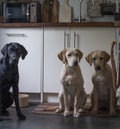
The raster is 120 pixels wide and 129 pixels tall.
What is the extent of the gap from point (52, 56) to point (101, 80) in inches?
38.9

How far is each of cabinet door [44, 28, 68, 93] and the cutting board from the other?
222mm

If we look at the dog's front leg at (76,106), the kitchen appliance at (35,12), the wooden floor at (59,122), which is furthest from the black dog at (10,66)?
the kitchen appliance at (35,12)

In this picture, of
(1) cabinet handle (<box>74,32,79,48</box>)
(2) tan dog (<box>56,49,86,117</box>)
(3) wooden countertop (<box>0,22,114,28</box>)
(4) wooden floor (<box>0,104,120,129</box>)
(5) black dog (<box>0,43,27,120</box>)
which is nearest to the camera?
(4) wooden floor (<box>0,104,120,129</box>)

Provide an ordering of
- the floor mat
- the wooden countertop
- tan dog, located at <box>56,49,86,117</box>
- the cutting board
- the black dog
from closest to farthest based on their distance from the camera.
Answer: the black dog → tan dog, located at <box>56,49,86,117</box> → the floor mat → the wooden countertop → the cutting board

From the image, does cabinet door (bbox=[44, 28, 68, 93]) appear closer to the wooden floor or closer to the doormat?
the doormat

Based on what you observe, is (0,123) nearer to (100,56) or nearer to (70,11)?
(100,56)

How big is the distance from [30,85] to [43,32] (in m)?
0.71

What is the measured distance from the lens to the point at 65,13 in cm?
460

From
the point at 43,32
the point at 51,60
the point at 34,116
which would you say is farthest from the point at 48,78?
the point at 34,116

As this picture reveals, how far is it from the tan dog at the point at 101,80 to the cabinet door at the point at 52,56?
827 mm

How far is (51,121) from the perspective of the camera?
3.43 meters

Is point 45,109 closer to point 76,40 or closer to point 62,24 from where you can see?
point 76,40

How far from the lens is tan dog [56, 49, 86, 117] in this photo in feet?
11.8

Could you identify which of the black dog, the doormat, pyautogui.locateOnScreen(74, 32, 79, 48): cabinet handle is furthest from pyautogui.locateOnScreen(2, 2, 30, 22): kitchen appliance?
the black dog
